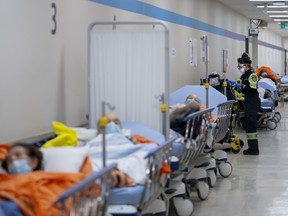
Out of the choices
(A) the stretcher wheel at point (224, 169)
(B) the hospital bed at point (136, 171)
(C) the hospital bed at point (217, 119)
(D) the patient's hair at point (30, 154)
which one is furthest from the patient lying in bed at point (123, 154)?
(A) the stretcher wheel at point (224, 169)

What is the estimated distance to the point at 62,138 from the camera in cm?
383

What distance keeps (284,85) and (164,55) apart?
13.6 m

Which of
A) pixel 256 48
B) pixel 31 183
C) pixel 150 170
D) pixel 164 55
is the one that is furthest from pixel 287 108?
pixel 31 183

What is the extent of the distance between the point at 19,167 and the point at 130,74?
73.0 inches

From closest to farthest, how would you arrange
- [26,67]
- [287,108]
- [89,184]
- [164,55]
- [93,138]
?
[89,184], [93,138], [26,67], [164,55], [287,108]

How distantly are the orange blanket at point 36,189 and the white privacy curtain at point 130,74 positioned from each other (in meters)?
1.81

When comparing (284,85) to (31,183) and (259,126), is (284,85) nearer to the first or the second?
(259,126)

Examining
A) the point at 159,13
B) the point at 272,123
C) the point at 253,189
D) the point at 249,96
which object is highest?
the point at 159,13

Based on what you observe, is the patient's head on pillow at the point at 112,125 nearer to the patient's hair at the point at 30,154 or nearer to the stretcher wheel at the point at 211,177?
the patient's hair at the point at 30,154

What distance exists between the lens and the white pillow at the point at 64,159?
3141 millimetres

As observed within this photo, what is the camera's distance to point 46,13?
15.1ft

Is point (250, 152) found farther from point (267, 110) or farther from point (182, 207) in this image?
point (182, 207)

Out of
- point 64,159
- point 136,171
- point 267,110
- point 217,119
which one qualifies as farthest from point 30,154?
point 267,110

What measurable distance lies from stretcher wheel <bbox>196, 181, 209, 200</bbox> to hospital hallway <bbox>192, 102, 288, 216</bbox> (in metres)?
0.06
